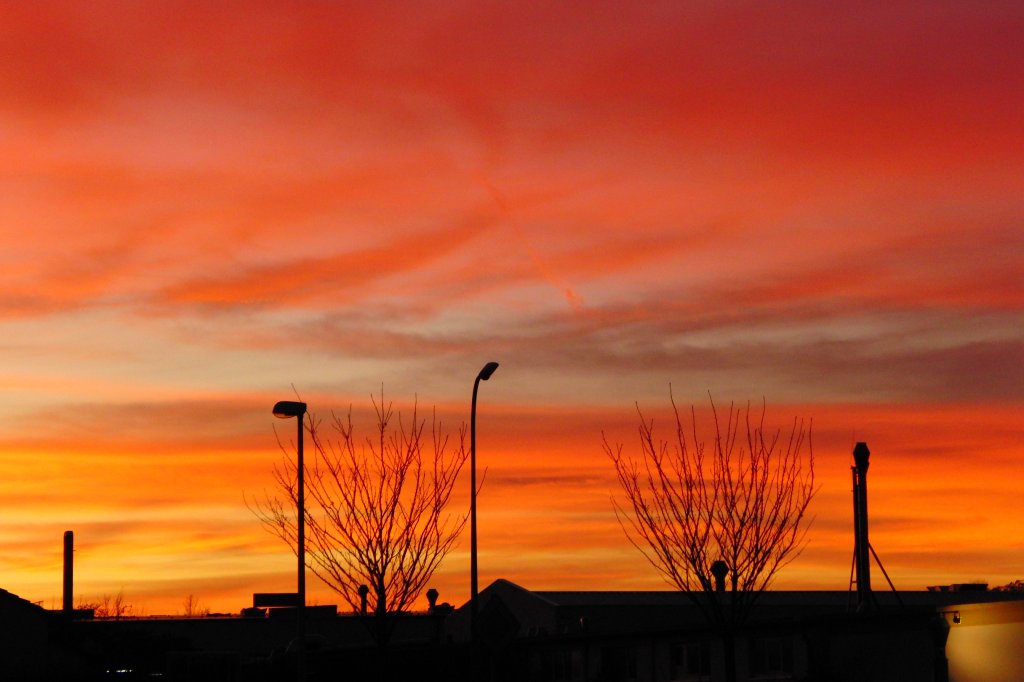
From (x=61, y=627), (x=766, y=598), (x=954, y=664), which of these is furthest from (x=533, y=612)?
(x=954, y=664)

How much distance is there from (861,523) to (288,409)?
19240 millimetres

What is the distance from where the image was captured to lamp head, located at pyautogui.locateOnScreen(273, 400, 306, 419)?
115 feet

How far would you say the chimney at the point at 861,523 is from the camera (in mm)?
43875

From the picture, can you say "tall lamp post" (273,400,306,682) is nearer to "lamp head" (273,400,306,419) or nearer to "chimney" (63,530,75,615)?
"lamp head" (273,400,306,419)

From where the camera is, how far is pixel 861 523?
144ft

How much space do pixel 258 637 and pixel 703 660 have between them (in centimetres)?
5773

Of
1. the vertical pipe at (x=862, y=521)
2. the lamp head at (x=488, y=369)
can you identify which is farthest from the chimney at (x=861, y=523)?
the lamp head at (x=488, y=369)

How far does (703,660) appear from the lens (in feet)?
164

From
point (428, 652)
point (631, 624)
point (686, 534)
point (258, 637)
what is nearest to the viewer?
Result: point (686, 534)

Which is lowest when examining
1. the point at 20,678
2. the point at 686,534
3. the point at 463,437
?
the point at 20,678

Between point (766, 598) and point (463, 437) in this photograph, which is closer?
point (463, 437)

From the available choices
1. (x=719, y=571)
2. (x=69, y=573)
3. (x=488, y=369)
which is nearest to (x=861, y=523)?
(x=719, y=571)

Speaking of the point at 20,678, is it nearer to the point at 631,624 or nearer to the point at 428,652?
the point at 428,652

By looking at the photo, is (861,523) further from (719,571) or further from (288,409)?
(288,409)
